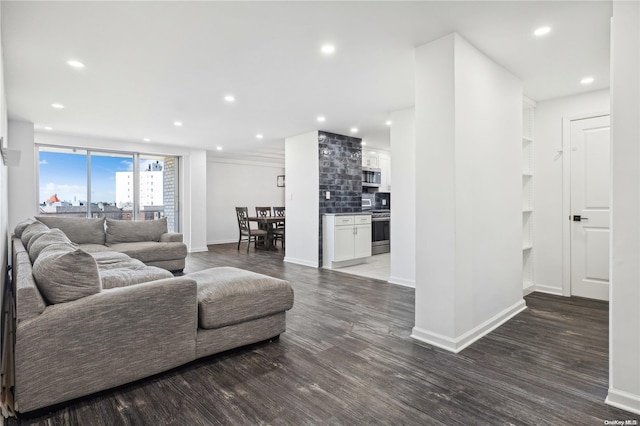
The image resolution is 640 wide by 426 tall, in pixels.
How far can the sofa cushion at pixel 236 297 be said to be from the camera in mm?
2258

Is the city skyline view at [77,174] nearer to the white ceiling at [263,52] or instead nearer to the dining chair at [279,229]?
the white ceiling at [263,52]

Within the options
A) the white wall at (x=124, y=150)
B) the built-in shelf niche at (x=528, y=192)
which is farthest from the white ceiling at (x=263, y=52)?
the white wall at (x=124, y=150)

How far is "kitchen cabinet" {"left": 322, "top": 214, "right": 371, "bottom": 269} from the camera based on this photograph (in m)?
5.71

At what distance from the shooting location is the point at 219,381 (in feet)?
6.78

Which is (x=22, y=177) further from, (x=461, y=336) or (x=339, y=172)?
(x=461, y=336)

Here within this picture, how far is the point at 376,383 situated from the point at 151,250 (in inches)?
168

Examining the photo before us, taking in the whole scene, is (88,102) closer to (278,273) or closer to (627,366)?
(278,273)

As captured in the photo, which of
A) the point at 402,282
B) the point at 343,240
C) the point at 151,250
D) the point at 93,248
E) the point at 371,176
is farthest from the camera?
the point at 371,176

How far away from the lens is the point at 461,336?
257 cm

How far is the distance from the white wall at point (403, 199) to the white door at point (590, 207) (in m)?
1.86

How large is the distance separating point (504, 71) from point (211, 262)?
5479mm

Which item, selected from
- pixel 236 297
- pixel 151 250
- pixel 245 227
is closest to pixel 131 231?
pixel 151 250

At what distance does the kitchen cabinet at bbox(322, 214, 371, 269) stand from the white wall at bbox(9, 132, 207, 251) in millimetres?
3628

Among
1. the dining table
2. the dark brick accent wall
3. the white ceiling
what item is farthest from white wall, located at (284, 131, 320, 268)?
the dining table
